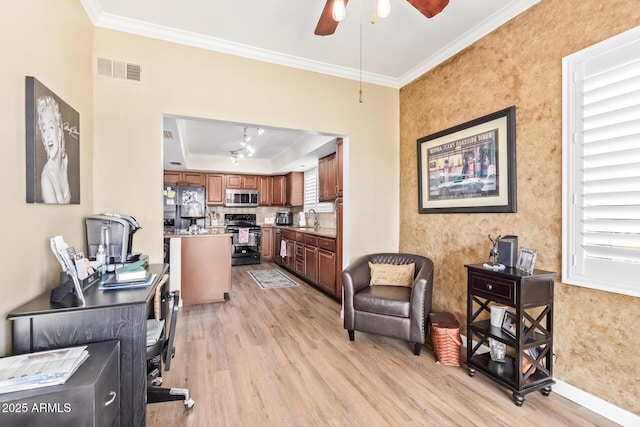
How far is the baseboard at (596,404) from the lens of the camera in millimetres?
1732

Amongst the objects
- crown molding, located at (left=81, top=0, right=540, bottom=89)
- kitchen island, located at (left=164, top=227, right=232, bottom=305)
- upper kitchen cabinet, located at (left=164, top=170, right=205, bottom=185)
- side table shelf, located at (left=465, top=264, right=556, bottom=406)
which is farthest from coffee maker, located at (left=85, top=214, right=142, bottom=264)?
upper kitchen cabinet, located at (left=164, top=170, right=205, bottom=185)

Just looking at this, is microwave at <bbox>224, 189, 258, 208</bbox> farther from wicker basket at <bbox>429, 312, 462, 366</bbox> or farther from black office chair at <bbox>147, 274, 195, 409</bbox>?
wicker basket at <bbox>429, 312, 462, 366</bbox>

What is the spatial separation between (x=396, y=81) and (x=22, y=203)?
368 centimetres

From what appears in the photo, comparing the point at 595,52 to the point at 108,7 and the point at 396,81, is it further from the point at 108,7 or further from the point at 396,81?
the point at 108,7

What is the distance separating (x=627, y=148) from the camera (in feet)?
5.73

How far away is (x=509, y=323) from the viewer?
2.24 meters

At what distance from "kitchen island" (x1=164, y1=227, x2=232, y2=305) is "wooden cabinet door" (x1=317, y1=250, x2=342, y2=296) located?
1413 mm

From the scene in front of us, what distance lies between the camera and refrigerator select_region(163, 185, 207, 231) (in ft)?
21.6

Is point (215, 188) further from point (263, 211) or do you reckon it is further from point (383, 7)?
point (383, 7)

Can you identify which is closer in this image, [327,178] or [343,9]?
[343,9]

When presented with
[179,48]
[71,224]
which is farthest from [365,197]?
[71,224]

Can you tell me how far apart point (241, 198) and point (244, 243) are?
4.00 feet

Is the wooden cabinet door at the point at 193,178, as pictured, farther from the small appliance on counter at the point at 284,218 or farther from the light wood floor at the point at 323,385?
the light wood floor at the point at 323,385

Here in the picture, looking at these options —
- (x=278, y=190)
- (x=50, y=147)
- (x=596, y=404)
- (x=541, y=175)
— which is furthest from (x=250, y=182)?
(x=596, y=404)
